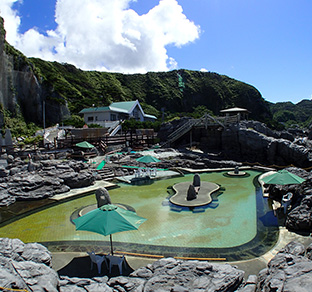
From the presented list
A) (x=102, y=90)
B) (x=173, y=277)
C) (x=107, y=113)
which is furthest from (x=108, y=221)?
(x=102, y=90)

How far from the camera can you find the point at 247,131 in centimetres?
3006

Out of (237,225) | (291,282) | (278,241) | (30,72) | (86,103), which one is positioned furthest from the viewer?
(86,103)

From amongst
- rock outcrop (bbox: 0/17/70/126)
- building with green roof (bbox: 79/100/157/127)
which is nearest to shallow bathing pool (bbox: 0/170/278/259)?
building with green roof (bbox: 79/100/157/127)

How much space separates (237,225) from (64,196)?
10.8 m

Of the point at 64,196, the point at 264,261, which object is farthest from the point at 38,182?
the point at 264,261

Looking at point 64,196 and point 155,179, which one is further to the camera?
point 155,179

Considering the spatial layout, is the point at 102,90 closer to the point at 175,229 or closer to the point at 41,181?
the point at 41,181

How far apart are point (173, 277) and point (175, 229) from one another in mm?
4762

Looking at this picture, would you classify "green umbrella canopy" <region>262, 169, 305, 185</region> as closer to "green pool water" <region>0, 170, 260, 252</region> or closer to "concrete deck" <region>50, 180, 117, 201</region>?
"green pool water" <region>0, 170, 260, 252</region>

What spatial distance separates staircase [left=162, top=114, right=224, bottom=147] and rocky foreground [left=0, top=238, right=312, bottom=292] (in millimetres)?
27944

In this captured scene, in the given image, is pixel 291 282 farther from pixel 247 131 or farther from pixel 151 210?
pixel 247 131

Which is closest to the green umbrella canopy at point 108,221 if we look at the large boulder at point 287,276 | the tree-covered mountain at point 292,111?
the large boulder at point 287,276

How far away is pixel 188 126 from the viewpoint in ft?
117

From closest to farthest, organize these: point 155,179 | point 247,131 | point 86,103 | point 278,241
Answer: point 278,241 → point 155,179 → point 247,131 → point 86,103
